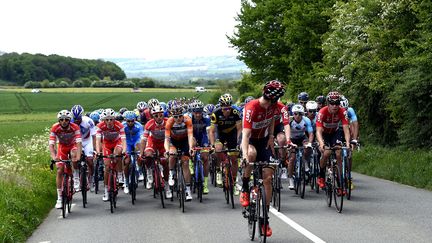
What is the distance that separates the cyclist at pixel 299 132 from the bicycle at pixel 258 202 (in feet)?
18.9

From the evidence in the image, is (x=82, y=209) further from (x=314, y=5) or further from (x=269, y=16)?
(x=269, y=16)

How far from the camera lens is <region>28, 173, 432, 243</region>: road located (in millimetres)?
9930

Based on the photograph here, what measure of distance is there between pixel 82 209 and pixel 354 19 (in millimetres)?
17803

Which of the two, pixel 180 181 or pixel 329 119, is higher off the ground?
pixel 329 119

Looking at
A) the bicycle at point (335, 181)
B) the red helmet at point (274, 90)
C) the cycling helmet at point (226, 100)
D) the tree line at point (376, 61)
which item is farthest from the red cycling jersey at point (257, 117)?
the tree line at point (376, 61)

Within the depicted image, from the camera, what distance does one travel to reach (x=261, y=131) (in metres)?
9.72

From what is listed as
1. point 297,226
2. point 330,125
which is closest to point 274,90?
point 297,226

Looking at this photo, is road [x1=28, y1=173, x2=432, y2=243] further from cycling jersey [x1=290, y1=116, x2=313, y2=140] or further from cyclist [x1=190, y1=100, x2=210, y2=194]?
cycling jersey [x1=290, y1=116, x2=313, y2=140]

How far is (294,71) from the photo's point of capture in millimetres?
42844

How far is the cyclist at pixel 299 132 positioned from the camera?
15.3 m

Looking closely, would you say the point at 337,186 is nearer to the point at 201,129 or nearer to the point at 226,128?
the point at 226,128

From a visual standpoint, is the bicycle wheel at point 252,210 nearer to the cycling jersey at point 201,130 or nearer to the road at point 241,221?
the road at point 241,221

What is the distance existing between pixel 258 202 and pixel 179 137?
5.15m

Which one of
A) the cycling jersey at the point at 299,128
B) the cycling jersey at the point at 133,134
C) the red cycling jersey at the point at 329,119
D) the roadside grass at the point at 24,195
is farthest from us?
the cycling jersey at the point at 133,134
